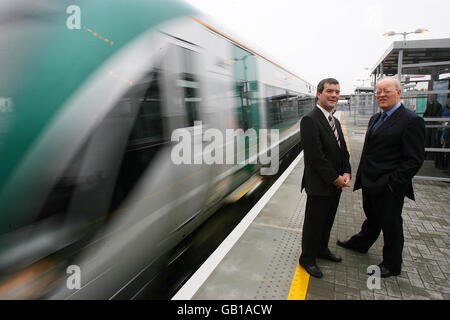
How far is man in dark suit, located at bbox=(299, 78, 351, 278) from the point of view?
2.47m

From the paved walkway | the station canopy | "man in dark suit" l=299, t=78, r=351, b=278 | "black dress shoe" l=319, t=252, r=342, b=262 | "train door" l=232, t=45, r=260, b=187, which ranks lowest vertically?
the paved walkway

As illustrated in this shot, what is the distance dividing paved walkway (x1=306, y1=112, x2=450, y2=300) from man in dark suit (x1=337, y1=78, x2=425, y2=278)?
0.20 m

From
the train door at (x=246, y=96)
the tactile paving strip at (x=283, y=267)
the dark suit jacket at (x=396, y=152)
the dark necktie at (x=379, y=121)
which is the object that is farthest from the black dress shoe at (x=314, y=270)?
the train door at (x=246, y=96)

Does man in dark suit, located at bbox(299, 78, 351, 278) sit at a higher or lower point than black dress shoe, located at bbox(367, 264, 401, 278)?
higher

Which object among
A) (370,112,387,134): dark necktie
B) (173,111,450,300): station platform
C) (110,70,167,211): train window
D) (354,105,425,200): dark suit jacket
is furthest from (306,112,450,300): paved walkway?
(110,70,167,211): train window

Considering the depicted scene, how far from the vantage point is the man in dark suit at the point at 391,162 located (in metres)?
2.35

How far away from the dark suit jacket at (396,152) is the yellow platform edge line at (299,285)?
3.55 ft

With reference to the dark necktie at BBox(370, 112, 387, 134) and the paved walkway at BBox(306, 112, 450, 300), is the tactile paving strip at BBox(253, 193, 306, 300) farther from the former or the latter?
the dark necktie at BBox(370, 112, 387, 134)

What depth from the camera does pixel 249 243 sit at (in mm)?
3238

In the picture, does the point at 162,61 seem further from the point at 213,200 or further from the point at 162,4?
the point at 213,200

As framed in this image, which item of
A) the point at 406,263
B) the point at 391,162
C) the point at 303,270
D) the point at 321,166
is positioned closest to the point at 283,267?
the point at 303,270

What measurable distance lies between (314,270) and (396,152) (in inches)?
54.3

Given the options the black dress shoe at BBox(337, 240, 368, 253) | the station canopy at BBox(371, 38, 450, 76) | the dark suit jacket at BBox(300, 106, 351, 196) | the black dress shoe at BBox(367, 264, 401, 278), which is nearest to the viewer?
the dark suit jacket at BBox(300, 106, 351, 196)

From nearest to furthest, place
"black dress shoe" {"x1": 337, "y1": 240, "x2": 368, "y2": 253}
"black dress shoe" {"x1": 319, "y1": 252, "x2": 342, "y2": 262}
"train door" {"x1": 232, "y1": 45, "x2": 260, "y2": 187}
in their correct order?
"black dress shoe" {"x1": 319, "y1": 252, "x2": 342, "y2": 262}, "black dress shoe" {"x1": 337, "y1": 240, "x2": 368, "y2": 253}, "train door" {"x1": 232, "y1": 45, "x2": 260, "y2": 187}
